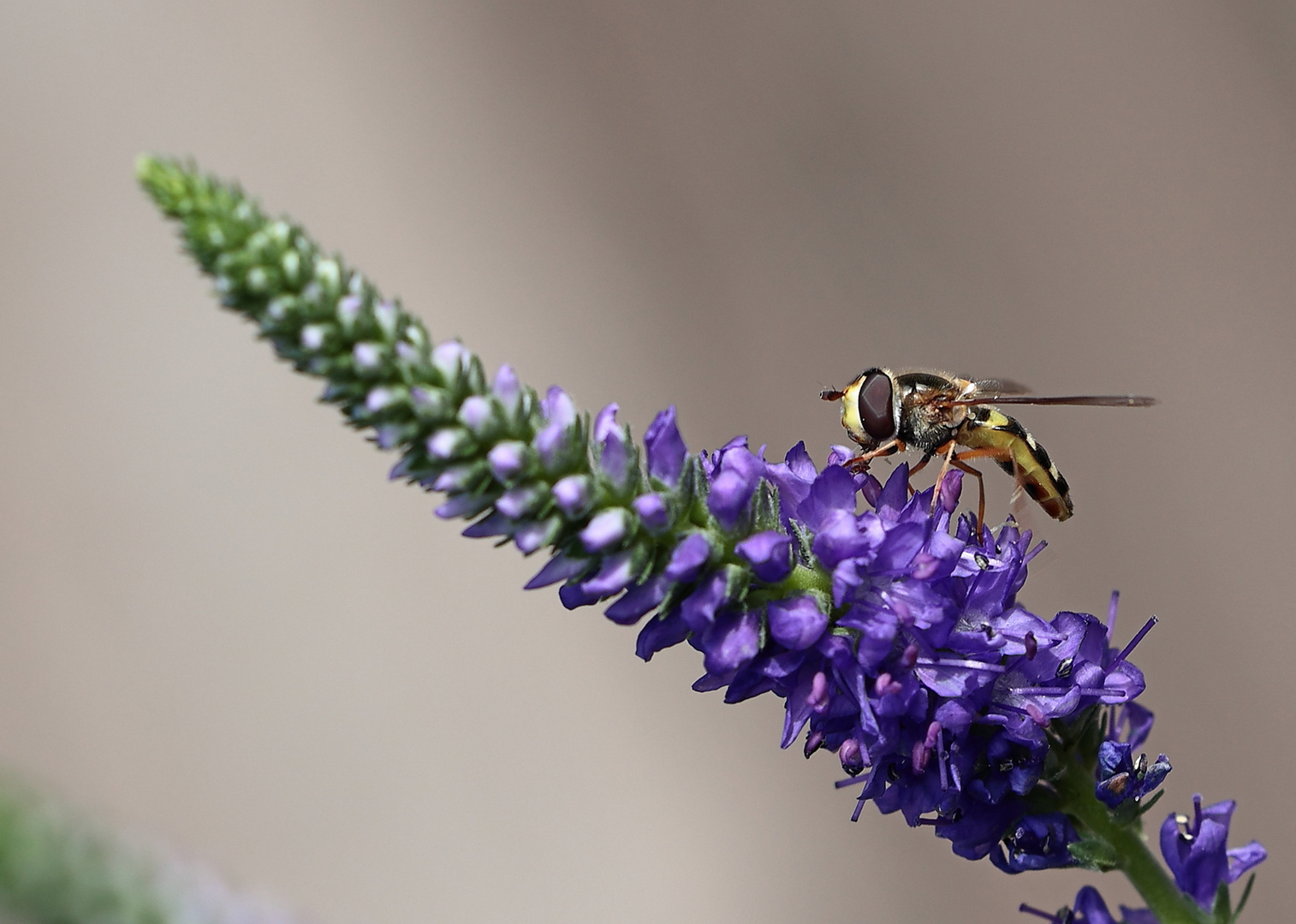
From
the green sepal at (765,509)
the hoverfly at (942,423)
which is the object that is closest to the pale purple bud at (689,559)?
the green sepal at (765,509)

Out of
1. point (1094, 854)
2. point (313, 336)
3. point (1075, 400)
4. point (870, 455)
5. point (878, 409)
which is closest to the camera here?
point (313, 336)

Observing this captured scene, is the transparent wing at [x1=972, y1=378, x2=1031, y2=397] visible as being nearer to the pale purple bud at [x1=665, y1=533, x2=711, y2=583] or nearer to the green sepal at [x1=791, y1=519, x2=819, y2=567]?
the green sepal at [x1=791, y1=519, x2=819, y2=567]

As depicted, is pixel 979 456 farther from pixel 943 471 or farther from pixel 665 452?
pixel 665 452

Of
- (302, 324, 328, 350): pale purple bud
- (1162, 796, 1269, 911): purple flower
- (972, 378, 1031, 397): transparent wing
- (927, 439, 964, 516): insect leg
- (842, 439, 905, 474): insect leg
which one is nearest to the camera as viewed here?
(302, 324, 328, 350): pale purple bud

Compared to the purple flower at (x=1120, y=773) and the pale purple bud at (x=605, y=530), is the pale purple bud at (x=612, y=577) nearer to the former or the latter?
the pale purple bud at (x=605, y=530)

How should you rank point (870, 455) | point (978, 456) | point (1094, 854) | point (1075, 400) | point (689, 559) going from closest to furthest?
point (689, 559)
point (1094, 854)
point (1075, 400)
point (870, 455)
point (978, 456)

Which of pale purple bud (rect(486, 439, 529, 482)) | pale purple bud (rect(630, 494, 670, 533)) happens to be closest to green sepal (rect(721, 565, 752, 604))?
pale purple bud (rect(630, 494, 670, 533))

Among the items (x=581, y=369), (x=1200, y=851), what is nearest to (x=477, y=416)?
(x=1200, y=851)
